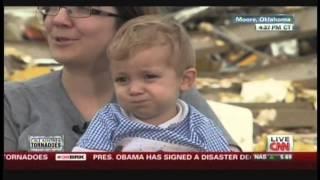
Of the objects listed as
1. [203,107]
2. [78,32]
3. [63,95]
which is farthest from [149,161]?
[78,32]

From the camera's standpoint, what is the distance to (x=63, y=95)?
22.7 feet

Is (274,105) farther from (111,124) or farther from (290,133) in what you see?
(111,124)

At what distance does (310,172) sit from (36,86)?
2.25 meters

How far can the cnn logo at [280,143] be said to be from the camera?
6883mm

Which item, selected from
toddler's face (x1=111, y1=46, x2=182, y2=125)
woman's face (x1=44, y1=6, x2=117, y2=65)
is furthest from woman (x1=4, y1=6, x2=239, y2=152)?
toddler's face (x1=111, y1=46, x2=182, y2=125)

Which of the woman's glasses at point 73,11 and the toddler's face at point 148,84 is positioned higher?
the woman's glasses at point 73,11

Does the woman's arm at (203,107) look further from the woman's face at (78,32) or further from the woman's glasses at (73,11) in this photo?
the woman's glasses at (73,11)

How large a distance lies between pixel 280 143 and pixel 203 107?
663mm

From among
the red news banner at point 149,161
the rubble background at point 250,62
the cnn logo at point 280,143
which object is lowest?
the red news banner at point 149,161

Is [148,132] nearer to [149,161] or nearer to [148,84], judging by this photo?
[149,161]

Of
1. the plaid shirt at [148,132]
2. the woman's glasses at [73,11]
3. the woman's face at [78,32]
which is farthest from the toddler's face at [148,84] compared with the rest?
the woman's glasses at [73,11]

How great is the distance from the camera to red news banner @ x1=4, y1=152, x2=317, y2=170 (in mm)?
6836

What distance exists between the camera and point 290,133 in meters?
6.88

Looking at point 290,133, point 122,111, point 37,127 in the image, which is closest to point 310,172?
point 290,133
